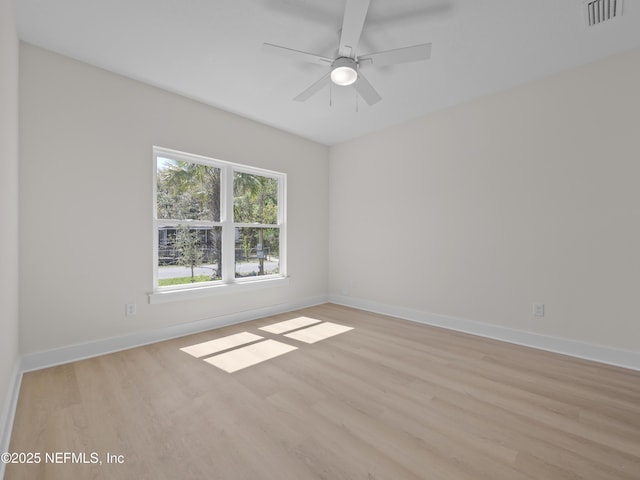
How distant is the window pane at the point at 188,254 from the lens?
3.29 metres

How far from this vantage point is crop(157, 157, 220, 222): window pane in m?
3.30

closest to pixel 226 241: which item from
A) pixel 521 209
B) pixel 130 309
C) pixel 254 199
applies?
pixel 254 199

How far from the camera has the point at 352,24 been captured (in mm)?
1890

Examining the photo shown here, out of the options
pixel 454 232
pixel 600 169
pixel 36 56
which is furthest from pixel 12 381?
pixel 600 169

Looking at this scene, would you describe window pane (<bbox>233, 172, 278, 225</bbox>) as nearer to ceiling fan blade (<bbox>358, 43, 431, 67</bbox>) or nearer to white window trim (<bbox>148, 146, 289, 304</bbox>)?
white window trim (<bbox>148, 146, 289, 304</bbox>)

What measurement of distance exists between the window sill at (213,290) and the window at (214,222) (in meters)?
0.08

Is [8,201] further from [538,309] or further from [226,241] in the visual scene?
[538,309]

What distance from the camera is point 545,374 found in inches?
96.1

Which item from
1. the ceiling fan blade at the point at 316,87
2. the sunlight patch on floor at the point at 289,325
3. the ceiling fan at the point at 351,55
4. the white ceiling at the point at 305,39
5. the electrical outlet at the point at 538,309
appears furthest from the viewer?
the sunlight patch on floor at the point at 289,325

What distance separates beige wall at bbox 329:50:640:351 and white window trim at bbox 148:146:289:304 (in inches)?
53.1

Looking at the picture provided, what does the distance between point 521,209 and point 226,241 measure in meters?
3.52

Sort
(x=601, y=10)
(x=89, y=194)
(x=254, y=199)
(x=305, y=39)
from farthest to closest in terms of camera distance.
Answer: (x=254, y=199)
(x=89, y=194)
(x=305, y=39)
(x=601, y=10)

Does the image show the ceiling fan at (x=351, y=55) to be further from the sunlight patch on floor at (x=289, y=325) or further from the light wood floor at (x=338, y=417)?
the sunlight patch on floor at (x=289, y=325)

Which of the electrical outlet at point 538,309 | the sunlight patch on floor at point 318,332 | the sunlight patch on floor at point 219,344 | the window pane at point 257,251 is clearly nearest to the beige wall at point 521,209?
the electrical outlet at point 538,309
